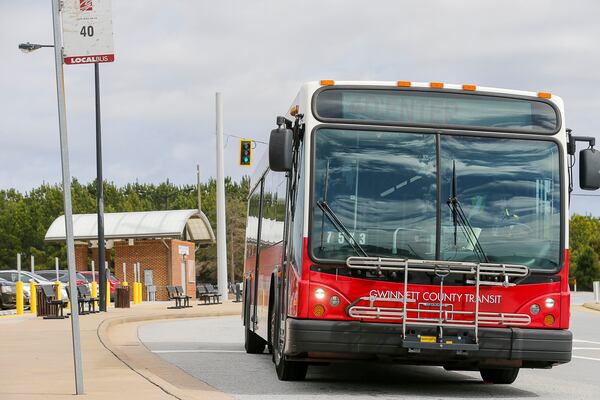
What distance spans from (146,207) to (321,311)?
11632 centimetres

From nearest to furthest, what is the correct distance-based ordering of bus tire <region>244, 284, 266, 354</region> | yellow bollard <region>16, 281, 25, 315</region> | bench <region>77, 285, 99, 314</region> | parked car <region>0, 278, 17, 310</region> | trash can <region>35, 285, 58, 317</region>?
bus tire <region>244, 284, 266, 354</region> < trash can <region>35, 285, 58, 317</region> < bench <region>77, 285, 99, 314</region> < yellow bollard <region>16, 281, 25, 315</region> < parked car <region>0, 278, 17, 310</region>

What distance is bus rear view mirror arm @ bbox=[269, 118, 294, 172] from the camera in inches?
429

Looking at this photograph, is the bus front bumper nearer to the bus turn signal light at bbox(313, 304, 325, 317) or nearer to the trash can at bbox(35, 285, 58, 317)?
the bus turn signal light at bbox(313, 304, 325, 317)

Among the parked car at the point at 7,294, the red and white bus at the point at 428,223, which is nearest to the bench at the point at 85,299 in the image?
the parked car at the point at 7,294

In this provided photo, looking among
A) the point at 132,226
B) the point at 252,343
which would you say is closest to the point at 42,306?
the point at 252,343

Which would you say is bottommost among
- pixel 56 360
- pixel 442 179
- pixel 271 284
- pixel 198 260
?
pixel 198 260

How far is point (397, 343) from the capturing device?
35.2ft

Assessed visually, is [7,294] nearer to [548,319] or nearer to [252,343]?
[252,343]

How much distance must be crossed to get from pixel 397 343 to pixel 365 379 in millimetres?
2401

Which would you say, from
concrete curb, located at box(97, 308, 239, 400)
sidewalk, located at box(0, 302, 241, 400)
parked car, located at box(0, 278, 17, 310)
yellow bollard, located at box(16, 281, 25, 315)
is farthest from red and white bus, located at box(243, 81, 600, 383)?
parked car, located at box(0, 278, 17, 310)

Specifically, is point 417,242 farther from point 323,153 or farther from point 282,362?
point 282,362

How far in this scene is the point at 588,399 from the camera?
11195mm

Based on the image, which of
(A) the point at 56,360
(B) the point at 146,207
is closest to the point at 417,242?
(A) the point at 56,360

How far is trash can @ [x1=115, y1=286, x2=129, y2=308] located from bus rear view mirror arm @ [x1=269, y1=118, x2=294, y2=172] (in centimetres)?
2857
